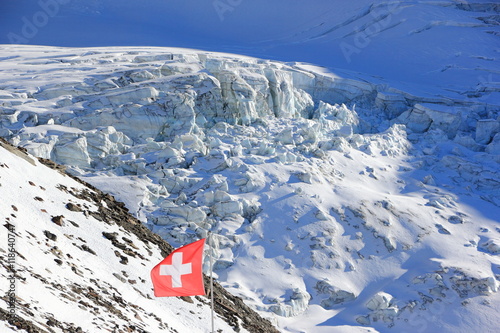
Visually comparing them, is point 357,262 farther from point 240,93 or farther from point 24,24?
point 24,24

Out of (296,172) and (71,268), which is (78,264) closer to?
(71,268)

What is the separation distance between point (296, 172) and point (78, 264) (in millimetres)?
19992

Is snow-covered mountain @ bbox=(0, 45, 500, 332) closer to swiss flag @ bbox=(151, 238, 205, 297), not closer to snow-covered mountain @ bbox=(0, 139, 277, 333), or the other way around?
snow-covered mountain @ bbox=(0, 139, 277, 333)

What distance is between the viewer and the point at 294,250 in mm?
26984

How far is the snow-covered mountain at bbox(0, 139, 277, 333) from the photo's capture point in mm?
9922

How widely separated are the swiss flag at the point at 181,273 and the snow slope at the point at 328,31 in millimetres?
40347

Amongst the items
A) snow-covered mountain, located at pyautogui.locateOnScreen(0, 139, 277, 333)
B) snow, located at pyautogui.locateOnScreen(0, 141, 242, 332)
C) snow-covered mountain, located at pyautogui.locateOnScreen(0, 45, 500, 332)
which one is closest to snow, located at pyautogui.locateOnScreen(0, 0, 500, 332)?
snow-covered mountain, located at pyautogui.locateOnScreen(0, 45, 500, 332)

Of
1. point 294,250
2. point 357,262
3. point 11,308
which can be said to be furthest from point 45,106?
point 11,308

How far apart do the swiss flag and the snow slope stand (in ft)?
132

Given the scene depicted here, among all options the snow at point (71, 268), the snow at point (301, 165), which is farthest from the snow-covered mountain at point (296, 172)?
the snow at point (71, 268)

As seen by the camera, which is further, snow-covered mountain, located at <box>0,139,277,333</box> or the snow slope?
the snow slope

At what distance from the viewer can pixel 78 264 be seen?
12.5 m

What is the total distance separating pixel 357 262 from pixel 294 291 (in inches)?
159

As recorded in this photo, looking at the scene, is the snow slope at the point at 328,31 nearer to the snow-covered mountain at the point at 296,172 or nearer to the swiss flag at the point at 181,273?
the snow-covered mountain at the point at 296,172
